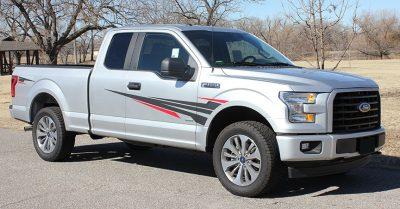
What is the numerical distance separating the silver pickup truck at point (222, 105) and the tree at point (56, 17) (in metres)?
11.8

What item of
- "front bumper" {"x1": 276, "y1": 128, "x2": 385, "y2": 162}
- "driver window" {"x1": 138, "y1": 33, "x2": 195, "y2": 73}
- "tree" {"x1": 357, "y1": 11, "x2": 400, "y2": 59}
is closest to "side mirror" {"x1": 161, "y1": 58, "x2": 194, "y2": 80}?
"driver window" {"x1": 138, "y1": 33, "x2": 195, "y2": 73}

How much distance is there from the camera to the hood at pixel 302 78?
5.87 meters

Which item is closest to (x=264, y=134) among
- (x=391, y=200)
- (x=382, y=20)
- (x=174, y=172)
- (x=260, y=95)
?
(x=260, y=95)

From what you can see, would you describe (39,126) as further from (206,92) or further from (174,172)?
(206,92)

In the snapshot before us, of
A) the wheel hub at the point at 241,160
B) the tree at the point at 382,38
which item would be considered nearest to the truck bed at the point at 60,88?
the wheel hub at the point at 241,160

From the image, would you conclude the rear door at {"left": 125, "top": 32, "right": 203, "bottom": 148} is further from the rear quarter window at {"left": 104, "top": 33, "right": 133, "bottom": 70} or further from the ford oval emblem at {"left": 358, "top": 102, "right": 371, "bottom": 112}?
the ford oval emblem at {"left": 358, "top": 102, "right": 371, "bottom": 112}

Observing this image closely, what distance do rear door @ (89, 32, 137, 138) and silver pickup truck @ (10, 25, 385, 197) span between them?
14 millimetres

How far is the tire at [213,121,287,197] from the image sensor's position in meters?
6.00

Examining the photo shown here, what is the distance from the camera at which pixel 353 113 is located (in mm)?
6121

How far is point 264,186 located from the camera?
605 centimetres

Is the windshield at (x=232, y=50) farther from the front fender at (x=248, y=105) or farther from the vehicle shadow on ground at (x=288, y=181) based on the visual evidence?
the vehicle shadow on ground at (x=288, y=181)

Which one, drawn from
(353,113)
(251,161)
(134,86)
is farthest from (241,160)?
(134,86)

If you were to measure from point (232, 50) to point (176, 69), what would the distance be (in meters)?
0.90

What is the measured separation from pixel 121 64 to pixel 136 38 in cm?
40
